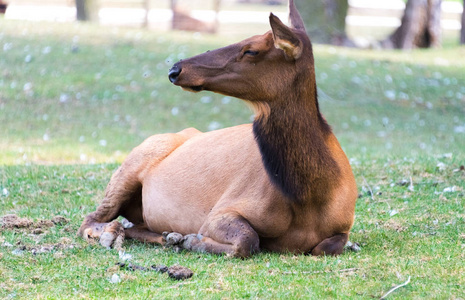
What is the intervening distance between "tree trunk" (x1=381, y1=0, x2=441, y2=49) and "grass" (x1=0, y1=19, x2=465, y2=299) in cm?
91

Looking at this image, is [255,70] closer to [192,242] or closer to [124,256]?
[192,242]

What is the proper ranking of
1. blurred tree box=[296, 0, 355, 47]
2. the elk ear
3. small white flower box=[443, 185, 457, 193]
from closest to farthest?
the elk ear, small white flower box=[443, 185, 457, 193], blurred tree box=[296, 0, 355, 47]

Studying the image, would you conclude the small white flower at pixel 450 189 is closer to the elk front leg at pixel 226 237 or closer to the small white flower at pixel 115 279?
the elk front leg at pixel 226 237

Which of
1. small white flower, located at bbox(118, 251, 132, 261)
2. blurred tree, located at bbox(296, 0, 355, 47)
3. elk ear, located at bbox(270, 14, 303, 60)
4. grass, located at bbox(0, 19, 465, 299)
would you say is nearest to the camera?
grass, located at bbox(0, 19, 465, 299)

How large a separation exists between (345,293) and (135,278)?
1385mm

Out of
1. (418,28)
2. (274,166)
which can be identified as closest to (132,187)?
(274,166)

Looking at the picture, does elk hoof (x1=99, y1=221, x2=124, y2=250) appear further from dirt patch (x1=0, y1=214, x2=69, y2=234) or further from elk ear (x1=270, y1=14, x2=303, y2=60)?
elk ear (x1=270, y1=14, x2=303, y2=60)

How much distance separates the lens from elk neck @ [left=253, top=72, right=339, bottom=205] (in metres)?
5.06

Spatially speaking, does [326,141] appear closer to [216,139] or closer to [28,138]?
[216,139]

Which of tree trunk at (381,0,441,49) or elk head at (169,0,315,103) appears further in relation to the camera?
tree trunk at (381,0,441,49)

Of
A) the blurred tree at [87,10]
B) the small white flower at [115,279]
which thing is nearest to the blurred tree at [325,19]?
the blurred tree at [87,10]

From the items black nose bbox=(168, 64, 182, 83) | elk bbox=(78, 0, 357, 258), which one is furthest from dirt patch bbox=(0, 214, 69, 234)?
black nose bbox=(168, 64, 182, 83)

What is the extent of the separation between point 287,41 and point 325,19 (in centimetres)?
1663

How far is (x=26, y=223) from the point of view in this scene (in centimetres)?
641
